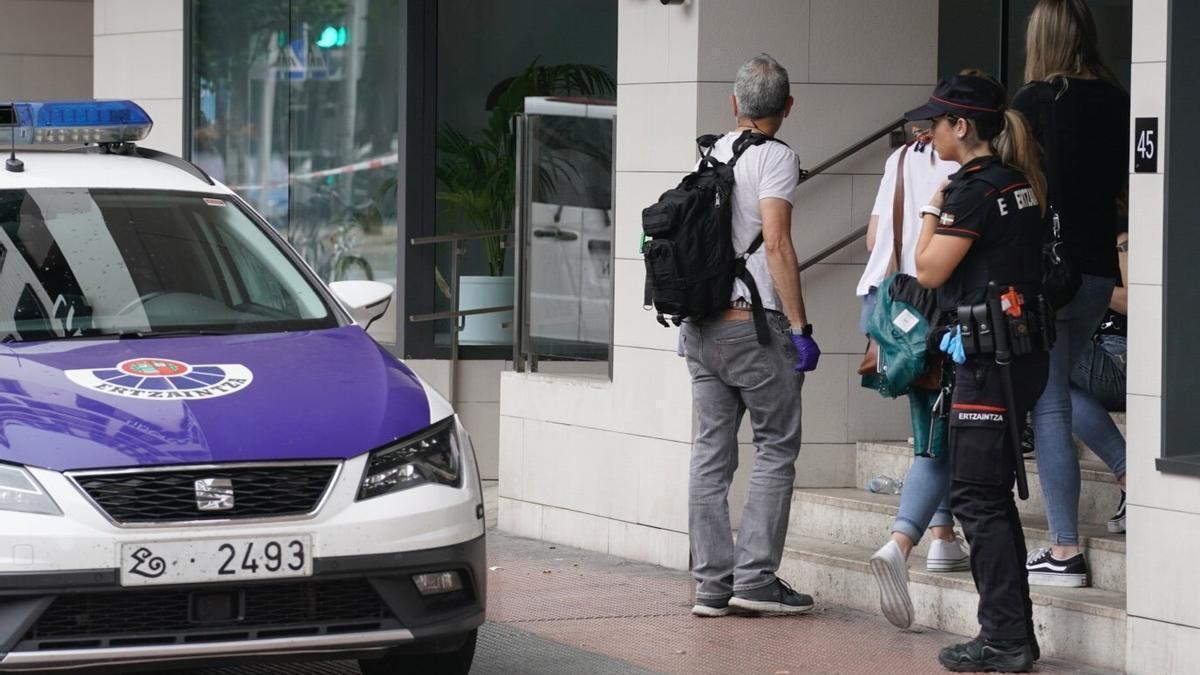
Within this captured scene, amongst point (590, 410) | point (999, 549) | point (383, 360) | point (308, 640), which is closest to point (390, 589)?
point (308, 640)

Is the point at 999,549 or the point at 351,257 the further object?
the point at 351,257

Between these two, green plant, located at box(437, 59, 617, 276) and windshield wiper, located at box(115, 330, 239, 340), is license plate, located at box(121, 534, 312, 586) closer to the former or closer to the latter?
windshield wiper, located at box(115, 330, 239, 340)

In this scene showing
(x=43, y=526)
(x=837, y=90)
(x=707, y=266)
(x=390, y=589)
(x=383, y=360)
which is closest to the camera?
(x=43, y=526)

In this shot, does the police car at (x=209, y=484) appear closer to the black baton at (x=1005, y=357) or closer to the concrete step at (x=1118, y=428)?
the black baton at (x=1005, y=357)

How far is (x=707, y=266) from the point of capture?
704 cm

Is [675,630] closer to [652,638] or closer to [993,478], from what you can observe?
[652,638]

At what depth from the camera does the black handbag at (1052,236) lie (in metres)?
6.50

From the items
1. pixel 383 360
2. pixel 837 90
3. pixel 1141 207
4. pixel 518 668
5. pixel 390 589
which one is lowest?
pixel 518 668

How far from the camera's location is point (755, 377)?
280 inches

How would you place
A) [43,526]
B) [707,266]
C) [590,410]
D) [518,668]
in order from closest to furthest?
[43,526], [518,668], [707,266], [590,410]

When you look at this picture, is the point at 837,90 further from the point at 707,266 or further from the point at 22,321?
the point at 22,321

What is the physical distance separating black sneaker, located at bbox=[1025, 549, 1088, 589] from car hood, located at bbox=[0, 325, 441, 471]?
240cm

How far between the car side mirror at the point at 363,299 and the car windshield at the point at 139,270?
0.46ft

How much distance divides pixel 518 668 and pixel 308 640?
1.50 m
